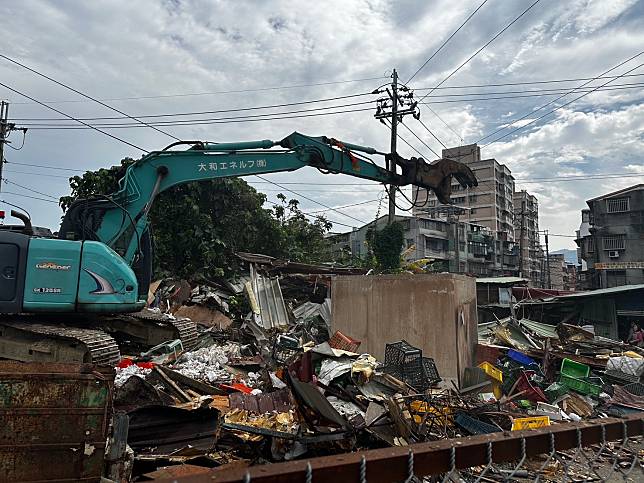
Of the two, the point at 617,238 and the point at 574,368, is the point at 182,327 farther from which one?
the point at 617,238

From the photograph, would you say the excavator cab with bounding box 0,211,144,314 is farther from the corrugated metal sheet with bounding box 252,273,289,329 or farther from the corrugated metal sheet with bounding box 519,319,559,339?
the corrugated metal sheet with bounding box 519,319,559,339

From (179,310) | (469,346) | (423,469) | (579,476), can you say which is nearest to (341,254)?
(179,310)

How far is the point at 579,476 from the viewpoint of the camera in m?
4.48

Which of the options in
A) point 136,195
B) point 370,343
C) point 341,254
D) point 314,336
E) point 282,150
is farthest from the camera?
point 341,254

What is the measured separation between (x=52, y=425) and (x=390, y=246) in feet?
57.2

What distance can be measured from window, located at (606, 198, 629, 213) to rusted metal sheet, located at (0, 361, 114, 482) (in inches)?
1575

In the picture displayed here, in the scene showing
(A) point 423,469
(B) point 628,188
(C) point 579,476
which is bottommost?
(C) point 579,476

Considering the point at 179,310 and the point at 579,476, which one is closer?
the point at 579,476

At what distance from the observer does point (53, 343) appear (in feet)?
19.4

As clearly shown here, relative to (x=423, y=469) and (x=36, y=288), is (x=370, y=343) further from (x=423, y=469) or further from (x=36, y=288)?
(x=423, y=469)

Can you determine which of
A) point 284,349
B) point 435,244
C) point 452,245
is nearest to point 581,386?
point 284,349

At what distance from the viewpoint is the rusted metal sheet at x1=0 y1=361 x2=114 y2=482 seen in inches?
→ 89.5

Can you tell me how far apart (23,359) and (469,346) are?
7.89m

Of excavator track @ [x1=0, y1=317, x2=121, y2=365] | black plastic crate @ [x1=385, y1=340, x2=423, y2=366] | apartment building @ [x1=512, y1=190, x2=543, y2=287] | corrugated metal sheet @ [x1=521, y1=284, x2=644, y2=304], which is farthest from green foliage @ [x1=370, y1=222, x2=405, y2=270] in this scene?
apartment building @ [x1=512, y1=190, x2=543, y2=287]
